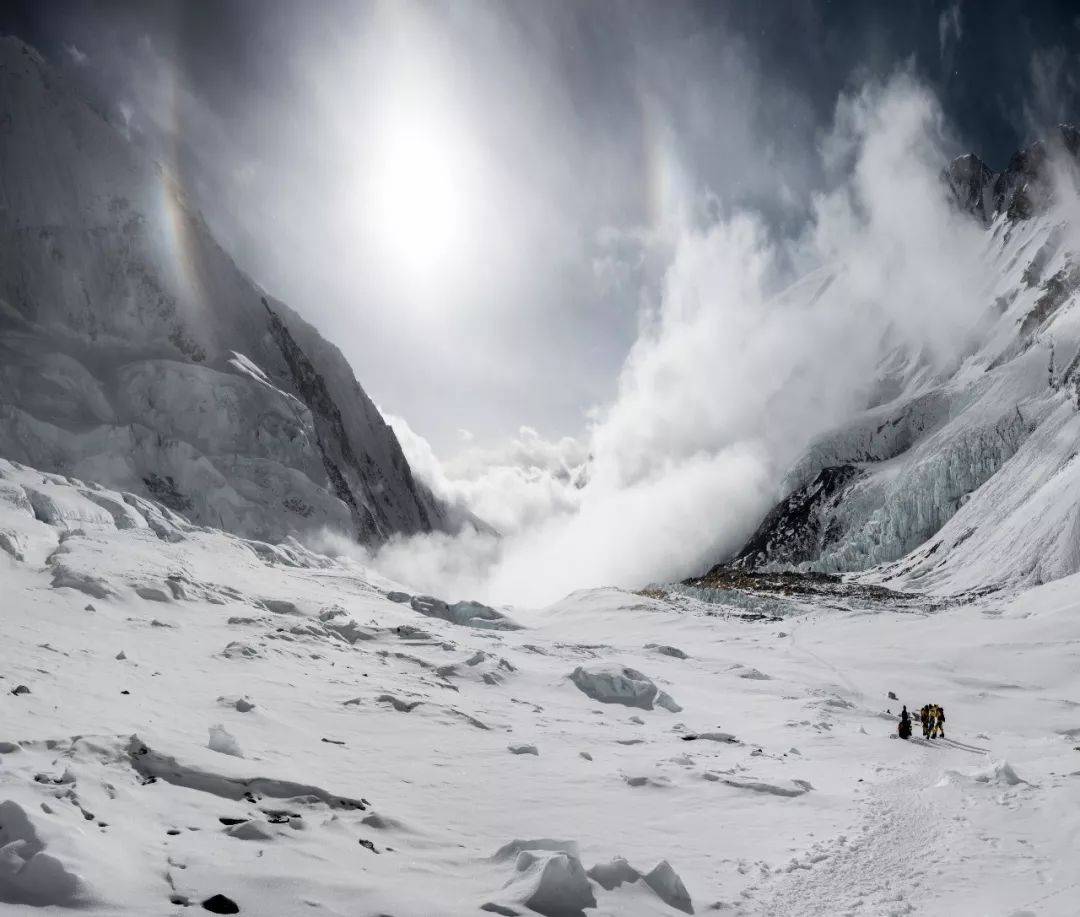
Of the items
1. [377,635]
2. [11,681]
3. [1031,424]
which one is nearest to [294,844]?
[11,681]

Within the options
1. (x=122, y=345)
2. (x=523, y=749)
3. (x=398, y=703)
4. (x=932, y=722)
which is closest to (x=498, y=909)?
(x=523, y=749)

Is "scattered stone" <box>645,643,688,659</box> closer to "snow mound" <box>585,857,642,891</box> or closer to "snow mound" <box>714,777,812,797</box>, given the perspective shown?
"snow mound" <box>714,777,812,797</box>

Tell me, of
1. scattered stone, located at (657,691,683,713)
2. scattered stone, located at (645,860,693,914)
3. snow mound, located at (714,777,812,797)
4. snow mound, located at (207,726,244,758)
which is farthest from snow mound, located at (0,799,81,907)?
scattered stone, located at (657,691,683,713)

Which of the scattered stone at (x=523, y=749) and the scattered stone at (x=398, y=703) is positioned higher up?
the scattered stone at (x=398, y=703)

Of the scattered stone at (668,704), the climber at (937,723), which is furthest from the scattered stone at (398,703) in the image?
the climber at (937,723)

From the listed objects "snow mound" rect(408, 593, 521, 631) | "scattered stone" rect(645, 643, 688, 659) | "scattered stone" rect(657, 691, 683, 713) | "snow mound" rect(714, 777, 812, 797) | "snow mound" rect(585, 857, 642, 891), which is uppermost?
"snow mound" rect(408, 593, 521, 631)

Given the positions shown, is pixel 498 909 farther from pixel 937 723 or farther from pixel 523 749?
pixel 937 723

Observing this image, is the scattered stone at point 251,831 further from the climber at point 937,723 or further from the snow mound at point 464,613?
the snow mound at point 464,613
